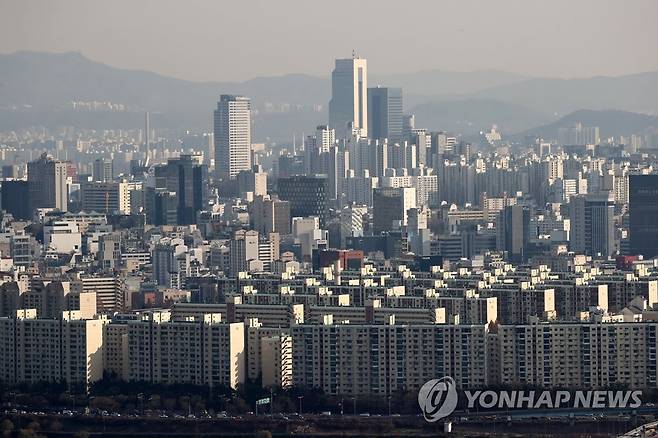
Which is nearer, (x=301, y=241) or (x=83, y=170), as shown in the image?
(x=301, y=241)

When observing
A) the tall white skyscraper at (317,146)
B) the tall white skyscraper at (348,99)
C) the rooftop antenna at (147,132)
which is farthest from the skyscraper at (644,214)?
the rooftop antenna at (147,132)

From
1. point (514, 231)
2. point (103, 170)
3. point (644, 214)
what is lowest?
point (514, 231)

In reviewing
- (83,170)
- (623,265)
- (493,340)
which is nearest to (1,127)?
(83,170)

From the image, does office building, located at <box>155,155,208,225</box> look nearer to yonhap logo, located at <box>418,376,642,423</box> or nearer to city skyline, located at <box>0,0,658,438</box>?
city skyline, located at <box>0,0,658,438</box>

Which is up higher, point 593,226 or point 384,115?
point 384,115

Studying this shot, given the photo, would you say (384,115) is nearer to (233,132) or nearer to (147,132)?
(233,132)

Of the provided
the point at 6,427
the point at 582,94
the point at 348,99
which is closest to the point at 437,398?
the point at 6,427

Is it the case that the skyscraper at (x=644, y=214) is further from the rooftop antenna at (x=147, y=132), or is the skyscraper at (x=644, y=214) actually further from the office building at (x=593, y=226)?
the rooftop antenna at (x=147, y=132)

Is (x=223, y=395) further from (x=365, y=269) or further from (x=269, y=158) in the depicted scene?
(x=269, y=158)
